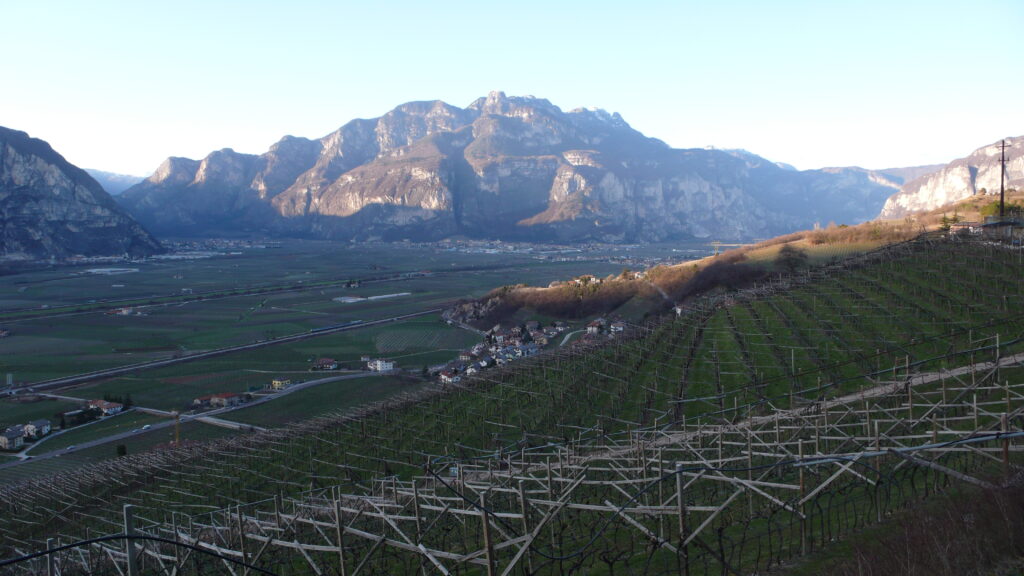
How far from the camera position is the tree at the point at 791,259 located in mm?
42806

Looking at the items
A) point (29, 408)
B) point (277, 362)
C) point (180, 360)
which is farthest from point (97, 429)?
point (180, 360)

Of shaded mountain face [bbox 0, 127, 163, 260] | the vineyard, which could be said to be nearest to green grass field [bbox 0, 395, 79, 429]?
the vineyard

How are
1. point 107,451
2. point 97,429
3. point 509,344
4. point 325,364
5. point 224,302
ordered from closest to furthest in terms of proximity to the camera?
point 107,451
point 97,429
point 325,364
point 509,344
point 224,302

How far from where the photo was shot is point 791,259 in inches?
1762

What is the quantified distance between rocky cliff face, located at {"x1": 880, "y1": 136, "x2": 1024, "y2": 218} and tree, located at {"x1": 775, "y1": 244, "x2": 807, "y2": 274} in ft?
375

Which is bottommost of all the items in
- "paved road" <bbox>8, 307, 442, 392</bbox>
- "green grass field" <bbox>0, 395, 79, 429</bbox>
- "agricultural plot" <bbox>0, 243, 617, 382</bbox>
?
"green grass field" <bbox>0, 395, 79, 429</bbox>

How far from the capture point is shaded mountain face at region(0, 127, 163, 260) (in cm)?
12088

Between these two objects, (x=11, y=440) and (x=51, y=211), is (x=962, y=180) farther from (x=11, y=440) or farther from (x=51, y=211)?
(x=51, y=211)

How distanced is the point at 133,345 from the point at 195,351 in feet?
21.7

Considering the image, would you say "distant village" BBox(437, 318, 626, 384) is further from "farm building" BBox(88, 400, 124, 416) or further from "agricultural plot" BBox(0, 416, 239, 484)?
"farm building" BBox(88, 400, 124, 416)

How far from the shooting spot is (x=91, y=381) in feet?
127

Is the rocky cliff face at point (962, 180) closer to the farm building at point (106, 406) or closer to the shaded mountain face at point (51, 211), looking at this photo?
the farm building at point (106, 406)

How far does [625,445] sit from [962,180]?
17309cm

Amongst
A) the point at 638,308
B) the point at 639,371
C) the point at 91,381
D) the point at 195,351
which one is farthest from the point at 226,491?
the point at 638,308
